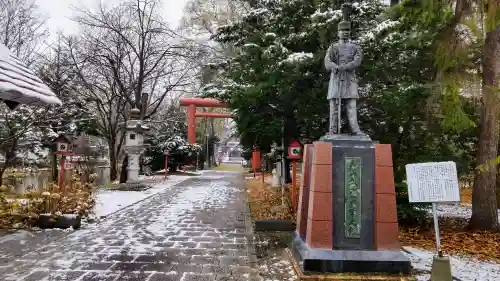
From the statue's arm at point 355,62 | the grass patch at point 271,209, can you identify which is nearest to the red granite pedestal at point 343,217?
the statue's arm at point 355,62

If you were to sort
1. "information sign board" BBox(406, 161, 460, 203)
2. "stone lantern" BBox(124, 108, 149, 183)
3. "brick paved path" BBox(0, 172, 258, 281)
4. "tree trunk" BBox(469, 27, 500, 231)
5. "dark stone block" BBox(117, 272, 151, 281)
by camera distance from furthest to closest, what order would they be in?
"stone lantern" BBox(124, 108, 149, 183) < "tree trunk" BBox(469, 27, 500, 231) < "brick paved path" BBox(0, 172, 258, 281) < "dark stone block" BBox(117, 272, 151, 281) < "information sign board" BBox(406, 161, 460, 203)

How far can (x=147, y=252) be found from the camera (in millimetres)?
7320

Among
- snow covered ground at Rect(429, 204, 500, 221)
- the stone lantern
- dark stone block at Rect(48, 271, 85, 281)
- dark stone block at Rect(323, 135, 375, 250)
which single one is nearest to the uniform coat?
dark stone block at Rect(323, 135, 375, 250)

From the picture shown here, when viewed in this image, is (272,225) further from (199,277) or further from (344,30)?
(344,30)

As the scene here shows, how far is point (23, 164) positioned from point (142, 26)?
32.9ft

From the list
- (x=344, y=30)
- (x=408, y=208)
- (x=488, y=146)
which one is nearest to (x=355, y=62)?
(x=344, y=30)

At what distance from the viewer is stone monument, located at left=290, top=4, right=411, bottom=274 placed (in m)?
6.13

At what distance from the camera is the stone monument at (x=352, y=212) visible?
6133 mm

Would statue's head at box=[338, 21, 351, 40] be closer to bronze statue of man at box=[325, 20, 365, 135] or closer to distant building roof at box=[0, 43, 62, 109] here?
bronze statue of man at box=[325, 20, 365, 135]

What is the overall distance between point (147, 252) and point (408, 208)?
5985mm

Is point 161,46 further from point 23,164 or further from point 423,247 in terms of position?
point 423,247

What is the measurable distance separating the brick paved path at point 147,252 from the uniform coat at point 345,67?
3.22 meters

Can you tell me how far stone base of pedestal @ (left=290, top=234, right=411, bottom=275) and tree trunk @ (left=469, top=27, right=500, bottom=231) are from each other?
4.19 m

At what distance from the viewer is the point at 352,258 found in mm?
6148
